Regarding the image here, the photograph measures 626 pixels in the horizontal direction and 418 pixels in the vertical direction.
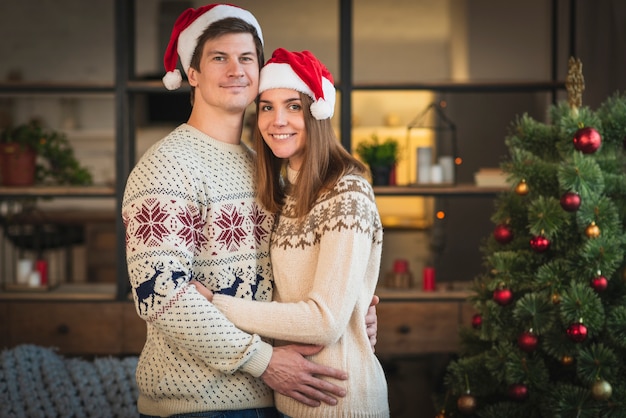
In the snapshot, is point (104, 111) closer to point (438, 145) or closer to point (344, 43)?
point (438, 145)

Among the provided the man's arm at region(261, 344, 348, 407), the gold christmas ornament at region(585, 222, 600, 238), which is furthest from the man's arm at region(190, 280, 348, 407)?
the gold christmas ornament at region(585, 222, 600, 238)

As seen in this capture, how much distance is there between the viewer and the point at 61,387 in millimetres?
2643

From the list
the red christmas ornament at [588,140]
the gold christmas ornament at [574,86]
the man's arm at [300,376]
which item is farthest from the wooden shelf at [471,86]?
the man's arm at [300,376]

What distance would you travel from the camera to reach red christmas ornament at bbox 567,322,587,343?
2.29 m

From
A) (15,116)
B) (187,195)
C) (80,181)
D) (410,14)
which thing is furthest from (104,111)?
(187,195)

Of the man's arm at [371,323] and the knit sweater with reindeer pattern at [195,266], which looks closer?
the knit sweater with reindeer pattern at [195,266]

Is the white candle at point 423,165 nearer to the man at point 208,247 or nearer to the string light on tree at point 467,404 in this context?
the string light on tree at point 467,404

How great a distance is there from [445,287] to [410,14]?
11.8 ft

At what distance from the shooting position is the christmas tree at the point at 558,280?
2.32 metres

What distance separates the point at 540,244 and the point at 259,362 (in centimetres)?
117

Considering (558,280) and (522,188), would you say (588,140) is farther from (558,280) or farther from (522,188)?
(558,280)

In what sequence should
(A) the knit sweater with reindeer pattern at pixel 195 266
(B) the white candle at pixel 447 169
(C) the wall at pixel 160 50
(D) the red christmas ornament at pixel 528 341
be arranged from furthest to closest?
(C) the wall at pixel 160 50
(B) the white candle at pixel 447 169
(D) the red christmas ornament at pixel 528 341
(A) the knit sweater with reindeer pattern at pixel 195 266

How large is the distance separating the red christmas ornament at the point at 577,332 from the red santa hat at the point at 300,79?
102cm

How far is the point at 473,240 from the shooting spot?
17.7 ft
